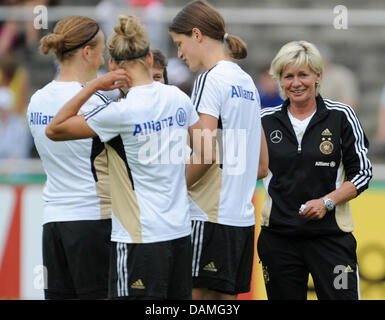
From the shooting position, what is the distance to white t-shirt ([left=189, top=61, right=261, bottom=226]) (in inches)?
180

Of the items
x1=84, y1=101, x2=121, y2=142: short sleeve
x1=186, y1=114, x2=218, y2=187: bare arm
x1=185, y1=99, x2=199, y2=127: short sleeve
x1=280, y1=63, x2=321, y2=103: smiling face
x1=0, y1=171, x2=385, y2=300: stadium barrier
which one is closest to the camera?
x1=84, y1=101, x2=121, y2=142: short sleeve

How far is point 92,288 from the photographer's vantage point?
14.8 feet

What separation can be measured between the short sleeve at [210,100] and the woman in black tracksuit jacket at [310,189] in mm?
563

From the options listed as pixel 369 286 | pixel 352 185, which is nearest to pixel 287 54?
pixel 352 185

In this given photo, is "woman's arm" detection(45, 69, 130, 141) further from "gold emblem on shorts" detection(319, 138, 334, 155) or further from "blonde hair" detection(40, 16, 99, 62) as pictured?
"gold emblem on shorts" detection(319, 138, 334, 155)

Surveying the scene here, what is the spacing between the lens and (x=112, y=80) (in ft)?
13.1

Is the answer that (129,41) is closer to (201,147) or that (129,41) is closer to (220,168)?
(201,147)

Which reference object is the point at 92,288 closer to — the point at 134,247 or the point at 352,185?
the point at 134,247

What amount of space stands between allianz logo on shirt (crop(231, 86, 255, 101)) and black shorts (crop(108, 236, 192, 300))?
3.28 ft

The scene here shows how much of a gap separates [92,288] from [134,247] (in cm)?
66

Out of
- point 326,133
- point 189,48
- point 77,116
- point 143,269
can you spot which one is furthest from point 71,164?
point 326,133

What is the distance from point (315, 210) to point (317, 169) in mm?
268

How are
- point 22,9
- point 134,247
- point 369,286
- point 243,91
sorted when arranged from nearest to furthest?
point 134,247
point 243,91
point 369,286
point 22,9

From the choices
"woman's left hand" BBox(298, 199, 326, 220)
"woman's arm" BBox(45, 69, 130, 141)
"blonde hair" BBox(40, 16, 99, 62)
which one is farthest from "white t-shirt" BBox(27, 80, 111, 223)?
"woman's left hand" BBox(298, 199, 326, 220)
